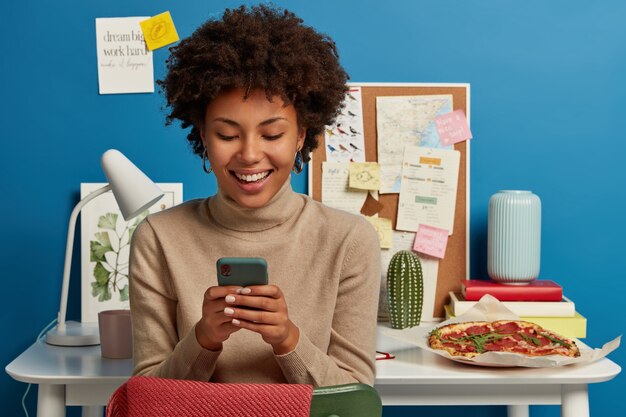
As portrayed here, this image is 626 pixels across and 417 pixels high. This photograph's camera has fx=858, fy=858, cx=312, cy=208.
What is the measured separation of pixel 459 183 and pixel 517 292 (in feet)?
0.98

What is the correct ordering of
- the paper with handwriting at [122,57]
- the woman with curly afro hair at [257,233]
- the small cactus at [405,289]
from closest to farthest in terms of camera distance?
the woman with curly afro hair at [257,233], the small cactus at [405,289], the paper with handwriting at [122,57]

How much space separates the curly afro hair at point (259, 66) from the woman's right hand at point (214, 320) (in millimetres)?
291

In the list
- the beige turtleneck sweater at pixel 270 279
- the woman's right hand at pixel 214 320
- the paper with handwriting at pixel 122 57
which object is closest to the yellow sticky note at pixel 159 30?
the paper with handwriting at pixel 122 57

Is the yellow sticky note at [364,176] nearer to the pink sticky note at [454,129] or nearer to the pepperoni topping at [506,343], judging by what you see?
the pink sticky note at [454,129]

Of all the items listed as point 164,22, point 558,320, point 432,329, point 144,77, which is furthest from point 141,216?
point 558,320

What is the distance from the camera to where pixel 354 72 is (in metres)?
1.96

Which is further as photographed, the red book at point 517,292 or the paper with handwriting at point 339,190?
the paper with handwriting at point 339,190

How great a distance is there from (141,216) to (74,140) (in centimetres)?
23

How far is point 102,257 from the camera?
6.39 feet

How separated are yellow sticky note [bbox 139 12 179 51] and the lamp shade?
387 millimetres

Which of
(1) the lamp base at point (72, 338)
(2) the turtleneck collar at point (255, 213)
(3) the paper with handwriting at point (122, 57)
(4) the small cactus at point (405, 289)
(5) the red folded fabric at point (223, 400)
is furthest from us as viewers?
(3) the paper with handwriting at point (122, 57)

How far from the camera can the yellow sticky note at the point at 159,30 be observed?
194 centimetres

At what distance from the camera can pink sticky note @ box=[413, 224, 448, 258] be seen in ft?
6.47

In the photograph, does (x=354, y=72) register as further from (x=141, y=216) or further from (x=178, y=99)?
(x=178, y=99)
